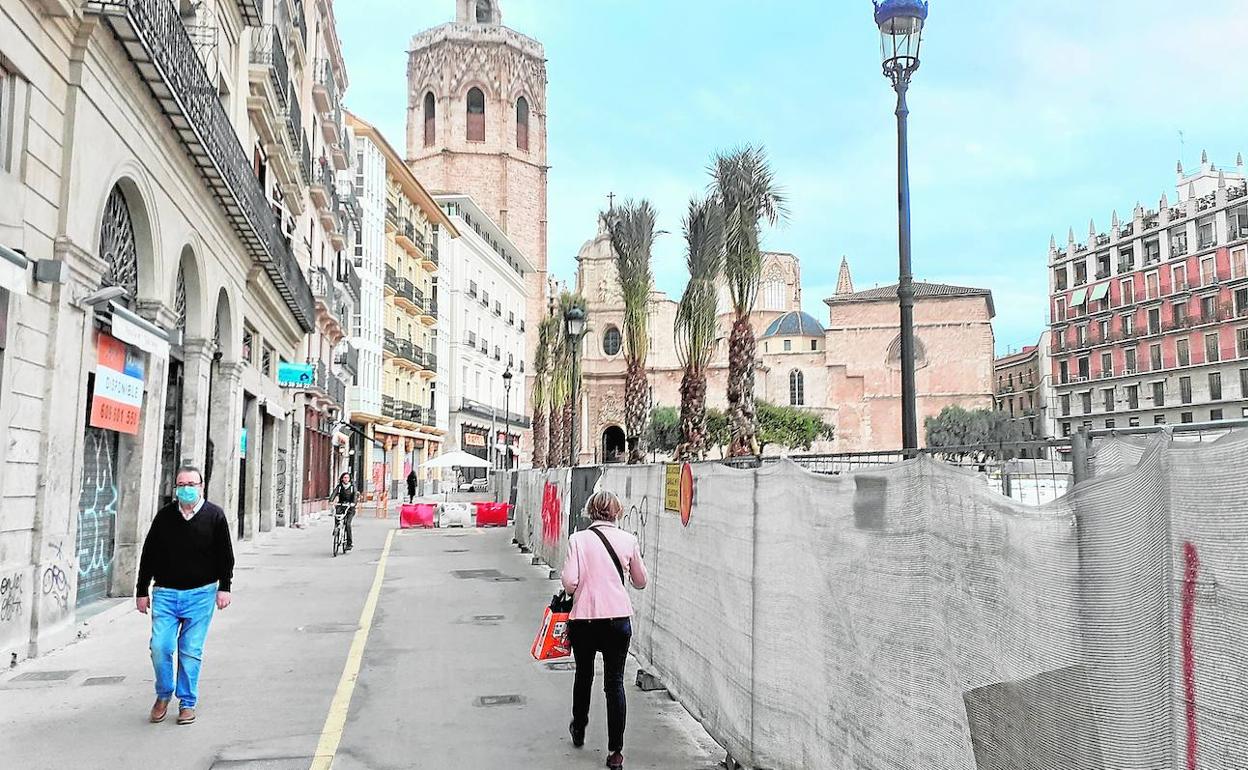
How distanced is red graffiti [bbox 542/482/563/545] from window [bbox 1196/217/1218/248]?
72915 mm

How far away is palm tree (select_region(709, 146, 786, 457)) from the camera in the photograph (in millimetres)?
22719

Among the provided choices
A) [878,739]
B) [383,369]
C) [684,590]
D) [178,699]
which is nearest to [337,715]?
[178,699]

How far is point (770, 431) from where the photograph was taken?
269 ft

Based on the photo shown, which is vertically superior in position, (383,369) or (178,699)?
(383,369)

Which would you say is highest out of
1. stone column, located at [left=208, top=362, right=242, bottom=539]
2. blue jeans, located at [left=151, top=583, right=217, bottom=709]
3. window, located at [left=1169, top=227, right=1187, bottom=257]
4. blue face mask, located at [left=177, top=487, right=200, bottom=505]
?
window, located at [left=1169, top=227, right=1187, bottom=257]

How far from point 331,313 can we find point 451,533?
11245 millimetres

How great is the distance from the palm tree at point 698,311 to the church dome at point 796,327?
6874cm

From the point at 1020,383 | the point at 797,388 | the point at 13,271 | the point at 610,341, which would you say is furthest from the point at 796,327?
the point at 13,271

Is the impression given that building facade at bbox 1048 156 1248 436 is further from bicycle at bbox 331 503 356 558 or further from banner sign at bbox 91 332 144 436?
banner sign at bbox 91 332 144 436

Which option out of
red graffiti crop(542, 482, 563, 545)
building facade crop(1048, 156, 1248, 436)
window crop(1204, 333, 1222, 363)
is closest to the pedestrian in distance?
red graffiti crop(542, 482, 563, 545)

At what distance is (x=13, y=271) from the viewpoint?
27.8 ft

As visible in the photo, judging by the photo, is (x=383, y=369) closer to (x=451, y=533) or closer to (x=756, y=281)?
(x=451, y=533)

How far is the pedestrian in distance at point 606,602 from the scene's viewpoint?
5.90m

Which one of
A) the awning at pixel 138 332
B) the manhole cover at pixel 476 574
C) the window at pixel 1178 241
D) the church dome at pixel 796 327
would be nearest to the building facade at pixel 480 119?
the church dome at pixel 796 327
